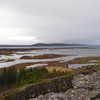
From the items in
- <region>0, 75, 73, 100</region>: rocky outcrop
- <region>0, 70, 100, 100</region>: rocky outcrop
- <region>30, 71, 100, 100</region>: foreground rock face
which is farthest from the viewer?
<region>0, 75, 73, 100</region>: rocky outcrop

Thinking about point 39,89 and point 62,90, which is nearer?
point 39,89

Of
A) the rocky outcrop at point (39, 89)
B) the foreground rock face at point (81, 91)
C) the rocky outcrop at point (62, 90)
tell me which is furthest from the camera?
the rocky outcrop at point (39, 89)

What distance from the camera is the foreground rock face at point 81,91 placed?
1274 cm

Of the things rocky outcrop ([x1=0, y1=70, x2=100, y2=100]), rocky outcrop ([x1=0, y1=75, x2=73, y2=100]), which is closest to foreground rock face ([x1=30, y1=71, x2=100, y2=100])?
rocky outcrop ([x1=0, y1=70, x2=100, y2=100])

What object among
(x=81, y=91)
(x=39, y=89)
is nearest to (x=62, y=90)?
(x=81, y=91)

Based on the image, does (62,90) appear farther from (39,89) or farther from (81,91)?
(39,89)

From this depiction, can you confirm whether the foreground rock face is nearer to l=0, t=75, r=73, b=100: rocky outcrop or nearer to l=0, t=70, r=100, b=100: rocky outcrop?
l=0, t=70, r=100, b=100: rocky outcrop

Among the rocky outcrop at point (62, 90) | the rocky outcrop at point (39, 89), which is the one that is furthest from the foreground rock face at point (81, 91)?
the rocky outcrop at point (39, 89)

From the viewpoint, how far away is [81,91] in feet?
46.0

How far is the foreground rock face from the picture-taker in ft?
41.8

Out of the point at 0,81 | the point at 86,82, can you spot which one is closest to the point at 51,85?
the point at 86,82

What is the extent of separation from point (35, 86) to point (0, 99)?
460cm

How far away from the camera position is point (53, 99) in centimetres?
1233

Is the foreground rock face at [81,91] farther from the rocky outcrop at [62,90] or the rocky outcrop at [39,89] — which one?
the rocky outcrop at [39,89]
